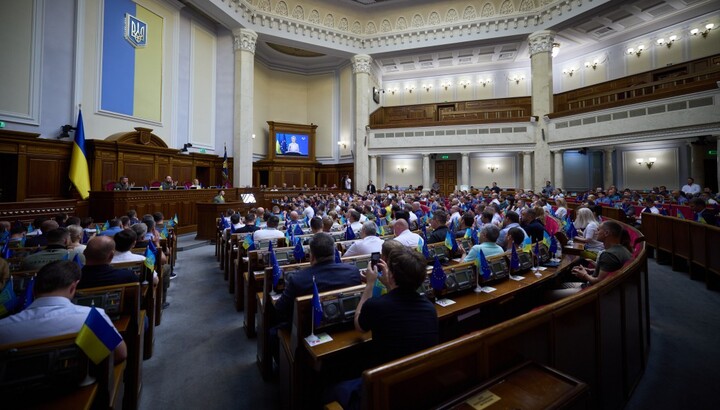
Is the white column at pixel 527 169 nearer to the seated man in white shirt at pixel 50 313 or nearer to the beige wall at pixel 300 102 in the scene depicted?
the beige wall at pixel 300 102

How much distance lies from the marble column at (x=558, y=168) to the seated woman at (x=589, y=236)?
9814 mm

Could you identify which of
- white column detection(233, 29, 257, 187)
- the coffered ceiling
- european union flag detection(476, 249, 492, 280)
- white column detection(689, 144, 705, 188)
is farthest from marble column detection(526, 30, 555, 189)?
european union flag detection(476, 249, 492, 280)

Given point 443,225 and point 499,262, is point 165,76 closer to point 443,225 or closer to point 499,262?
point 443,225

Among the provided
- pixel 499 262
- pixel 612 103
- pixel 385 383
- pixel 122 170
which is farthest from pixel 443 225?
pixel 612 103

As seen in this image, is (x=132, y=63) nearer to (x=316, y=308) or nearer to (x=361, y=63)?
(x=361, y=63)

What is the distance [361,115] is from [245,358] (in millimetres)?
14991

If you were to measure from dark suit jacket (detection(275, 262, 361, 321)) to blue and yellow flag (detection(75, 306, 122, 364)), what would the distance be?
1.01 m

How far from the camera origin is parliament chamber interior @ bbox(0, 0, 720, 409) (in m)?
1.68

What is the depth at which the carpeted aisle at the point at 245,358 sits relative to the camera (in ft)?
7.90

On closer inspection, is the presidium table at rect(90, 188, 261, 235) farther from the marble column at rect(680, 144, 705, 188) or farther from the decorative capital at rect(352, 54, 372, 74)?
the marble column at rect(680, 144, 705, 188)

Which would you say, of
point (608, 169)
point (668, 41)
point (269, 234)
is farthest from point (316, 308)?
point (668, 41)

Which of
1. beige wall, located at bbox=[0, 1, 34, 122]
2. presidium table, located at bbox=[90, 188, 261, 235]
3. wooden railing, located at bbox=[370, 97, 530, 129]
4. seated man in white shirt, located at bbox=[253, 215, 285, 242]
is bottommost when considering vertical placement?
seated man in white shirt, located at bbox=[253, 215, 285, 242]

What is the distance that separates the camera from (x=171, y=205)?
939 centimetres

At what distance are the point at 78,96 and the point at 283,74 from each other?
10.7 metres
